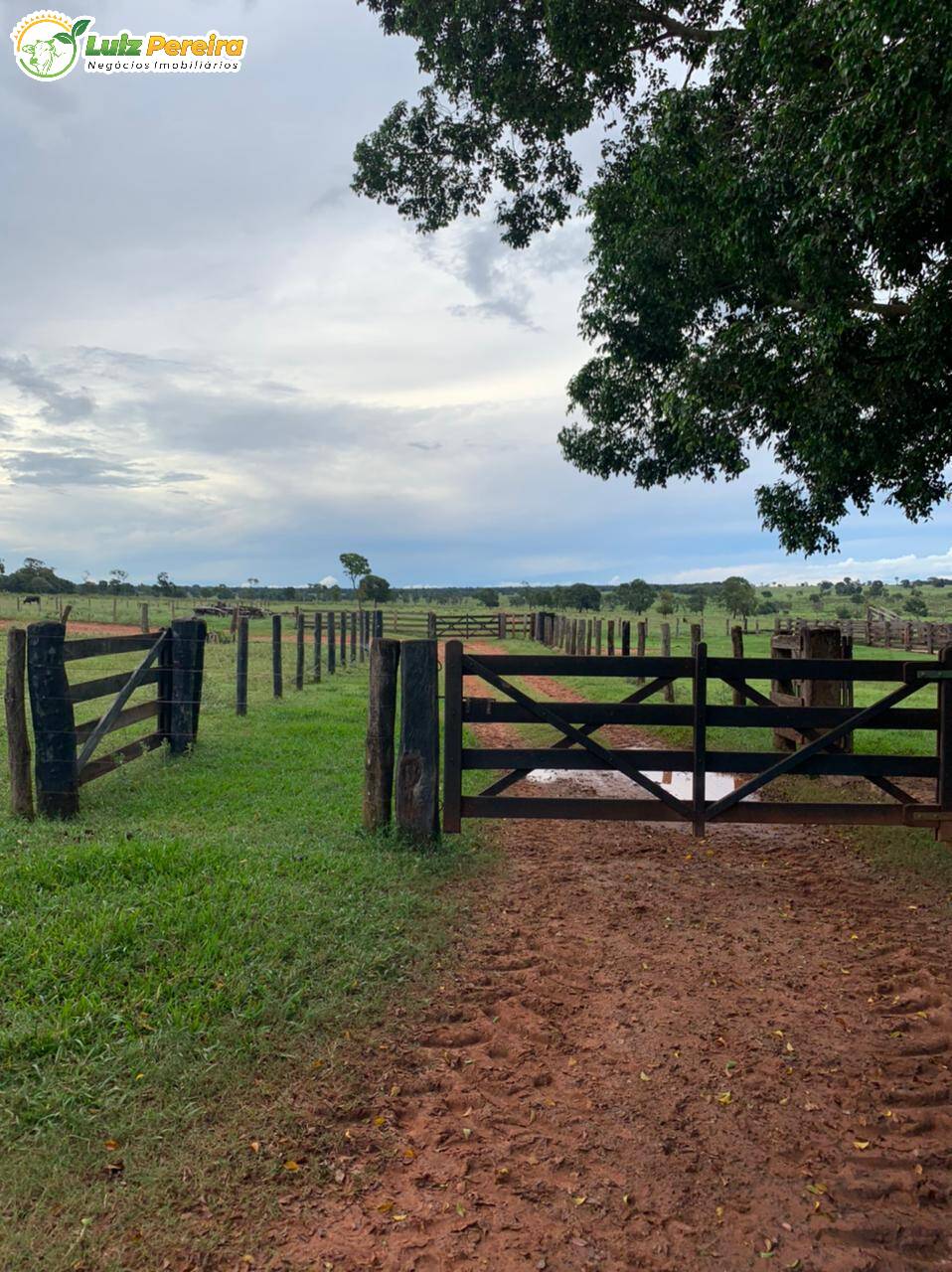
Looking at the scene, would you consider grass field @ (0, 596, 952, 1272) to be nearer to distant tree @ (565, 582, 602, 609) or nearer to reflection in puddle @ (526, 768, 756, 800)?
reflection in puddle @ (526, 768, 756, 800)

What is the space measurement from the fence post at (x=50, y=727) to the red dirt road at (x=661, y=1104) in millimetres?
4106

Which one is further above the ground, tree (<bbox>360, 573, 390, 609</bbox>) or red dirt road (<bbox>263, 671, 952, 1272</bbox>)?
tree (<bbox>360, 573, 390, 609</bbox>)

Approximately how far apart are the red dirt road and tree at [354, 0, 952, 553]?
554cm

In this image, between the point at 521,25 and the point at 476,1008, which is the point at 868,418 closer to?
the point at 476,1008

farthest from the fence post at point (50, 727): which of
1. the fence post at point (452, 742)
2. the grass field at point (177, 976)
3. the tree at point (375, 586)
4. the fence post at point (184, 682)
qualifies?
the tree at point (375, 586)

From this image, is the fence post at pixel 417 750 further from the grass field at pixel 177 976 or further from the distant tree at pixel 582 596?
the distant tree at pixel 582 596

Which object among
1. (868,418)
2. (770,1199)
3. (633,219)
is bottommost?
(770,1199)

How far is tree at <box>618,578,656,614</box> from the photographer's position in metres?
102

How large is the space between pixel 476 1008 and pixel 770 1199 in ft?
5.71

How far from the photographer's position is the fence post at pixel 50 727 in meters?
7.57

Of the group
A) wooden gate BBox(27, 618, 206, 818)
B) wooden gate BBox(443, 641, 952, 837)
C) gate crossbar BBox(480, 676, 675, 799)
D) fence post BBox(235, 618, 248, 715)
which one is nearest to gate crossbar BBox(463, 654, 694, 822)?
wooden gate BBox(443, 641, 952, 837)

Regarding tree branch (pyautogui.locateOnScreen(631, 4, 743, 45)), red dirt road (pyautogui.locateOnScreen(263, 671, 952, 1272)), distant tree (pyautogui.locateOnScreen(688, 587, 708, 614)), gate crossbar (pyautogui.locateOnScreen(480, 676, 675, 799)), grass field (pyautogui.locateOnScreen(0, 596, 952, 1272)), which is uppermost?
tree branch (pyautogui.locateOnScreen(631, 4, 743, 45))

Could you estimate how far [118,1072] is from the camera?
12.1 feet

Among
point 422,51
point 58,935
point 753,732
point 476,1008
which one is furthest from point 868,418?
point 422,51
